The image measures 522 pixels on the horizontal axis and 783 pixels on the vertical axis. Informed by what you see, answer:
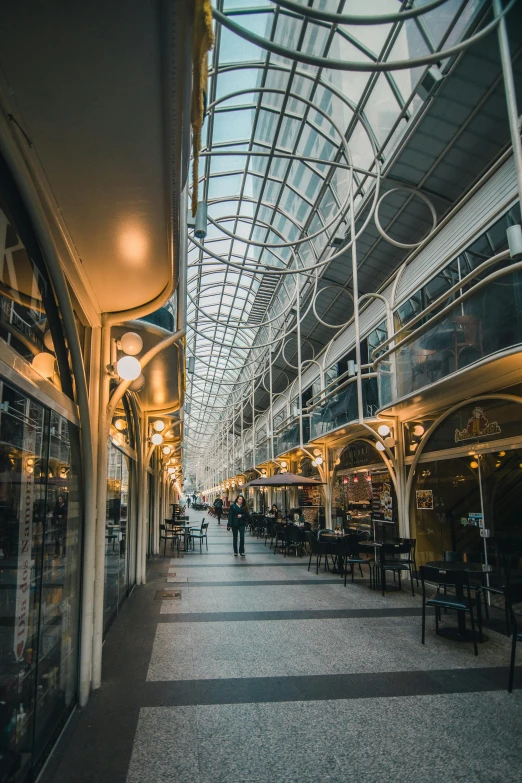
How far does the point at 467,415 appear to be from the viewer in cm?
888

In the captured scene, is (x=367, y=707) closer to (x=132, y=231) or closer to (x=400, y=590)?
(x=132, y=231)

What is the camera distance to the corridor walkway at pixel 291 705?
3168 mm

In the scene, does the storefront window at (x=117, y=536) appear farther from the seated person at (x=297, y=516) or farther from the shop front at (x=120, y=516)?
the seated person at (x=297, y=516)

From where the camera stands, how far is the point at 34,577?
10.4ft

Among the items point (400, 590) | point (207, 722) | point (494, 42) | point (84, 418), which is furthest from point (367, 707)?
point (494, 42)

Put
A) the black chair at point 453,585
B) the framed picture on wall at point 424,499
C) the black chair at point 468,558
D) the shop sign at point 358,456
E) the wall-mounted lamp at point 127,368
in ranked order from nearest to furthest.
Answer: the wall-mounted lamp at point 127,368, the black chair at point 453,585, the black chair at point 468,558, the framed picture on wall at point 424,499, the shop sign at point 358,456

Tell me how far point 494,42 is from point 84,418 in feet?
28.1

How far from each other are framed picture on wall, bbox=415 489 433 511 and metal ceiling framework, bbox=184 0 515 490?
13.7ft

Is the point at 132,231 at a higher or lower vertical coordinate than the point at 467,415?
higher

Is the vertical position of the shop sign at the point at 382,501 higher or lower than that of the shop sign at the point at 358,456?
lower

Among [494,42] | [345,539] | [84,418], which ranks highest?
[494,42]

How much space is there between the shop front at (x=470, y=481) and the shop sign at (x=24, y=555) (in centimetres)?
693

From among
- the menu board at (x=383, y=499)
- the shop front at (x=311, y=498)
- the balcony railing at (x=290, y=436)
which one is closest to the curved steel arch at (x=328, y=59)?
the menu board at (x=383, y=499)

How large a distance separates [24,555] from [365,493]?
1258 cm
